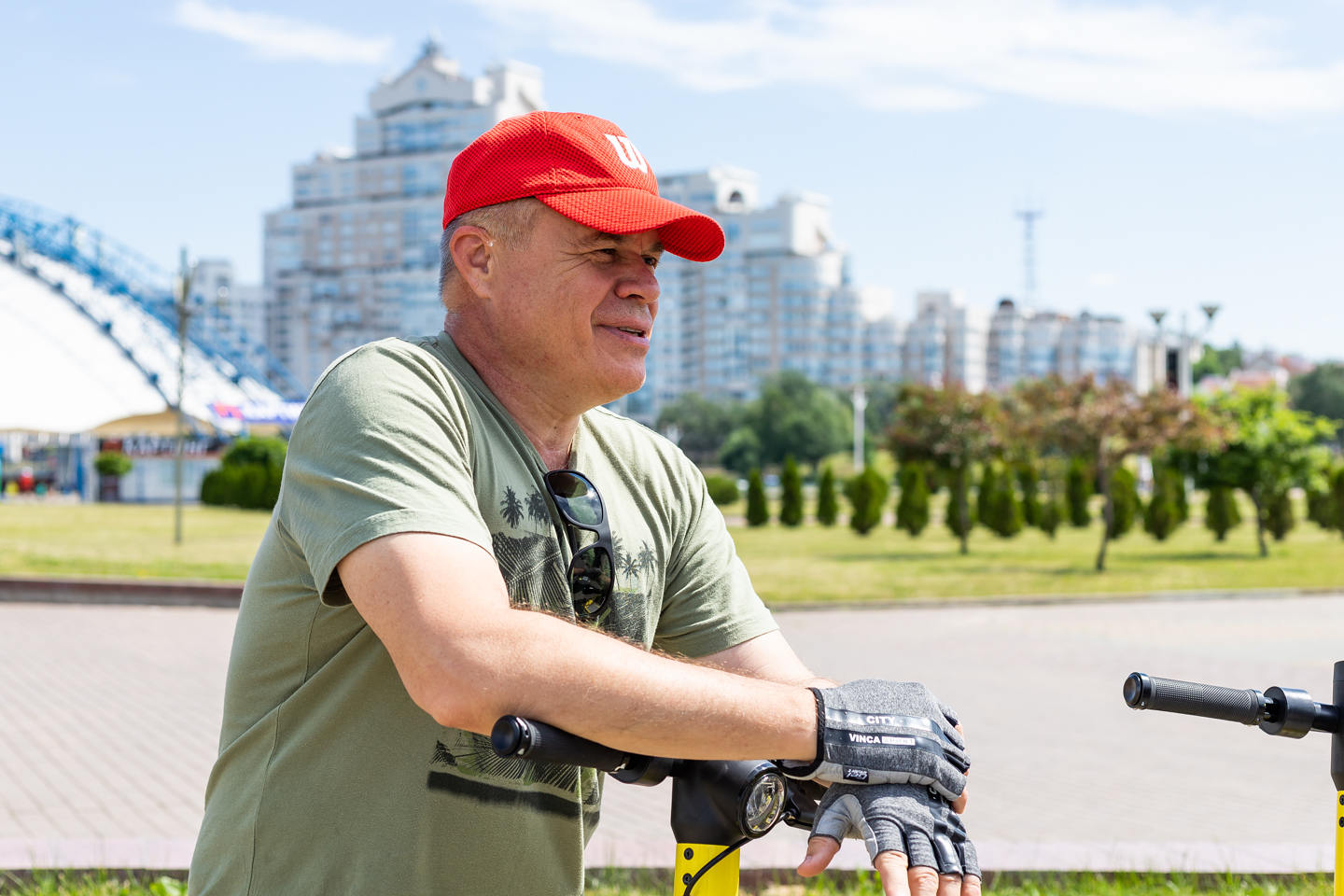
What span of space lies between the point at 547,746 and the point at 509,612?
16 centimetres

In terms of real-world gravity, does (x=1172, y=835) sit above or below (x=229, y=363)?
below

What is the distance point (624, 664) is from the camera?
1409 mm

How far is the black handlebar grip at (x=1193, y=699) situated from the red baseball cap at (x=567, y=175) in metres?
0.87

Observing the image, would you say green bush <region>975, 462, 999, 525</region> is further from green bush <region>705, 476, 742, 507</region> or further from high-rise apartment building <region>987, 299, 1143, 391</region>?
high-rise apartment building <region>987, 299, 1143, 391</region>

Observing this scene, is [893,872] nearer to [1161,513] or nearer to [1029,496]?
[1161,513]

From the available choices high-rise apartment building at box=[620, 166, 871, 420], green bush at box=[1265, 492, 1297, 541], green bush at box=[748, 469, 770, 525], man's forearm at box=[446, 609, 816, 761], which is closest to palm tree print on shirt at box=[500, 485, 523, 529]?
man's forearm at box=[446, 609, 816, 761]

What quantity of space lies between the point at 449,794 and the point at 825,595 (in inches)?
566

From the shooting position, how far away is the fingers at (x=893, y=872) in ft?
4.56

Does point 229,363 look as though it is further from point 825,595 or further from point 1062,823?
point 1062,823

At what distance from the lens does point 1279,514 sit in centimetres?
2584

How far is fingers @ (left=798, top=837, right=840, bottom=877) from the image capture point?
1489 millimetres

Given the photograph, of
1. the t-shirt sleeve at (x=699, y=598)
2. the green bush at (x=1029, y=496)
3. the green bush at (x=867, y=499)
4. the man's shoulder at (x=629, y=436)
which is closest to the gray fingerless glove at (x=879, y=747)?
the t-shirt sleeve at (x=699, y=598)

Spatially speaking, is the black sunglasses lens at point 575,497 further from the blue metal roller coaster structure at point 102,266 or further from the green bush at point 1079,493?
the blue metal roller coaster structure at point 102,266

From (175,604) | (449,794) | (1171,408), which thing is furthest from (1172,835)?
(1171,408)
